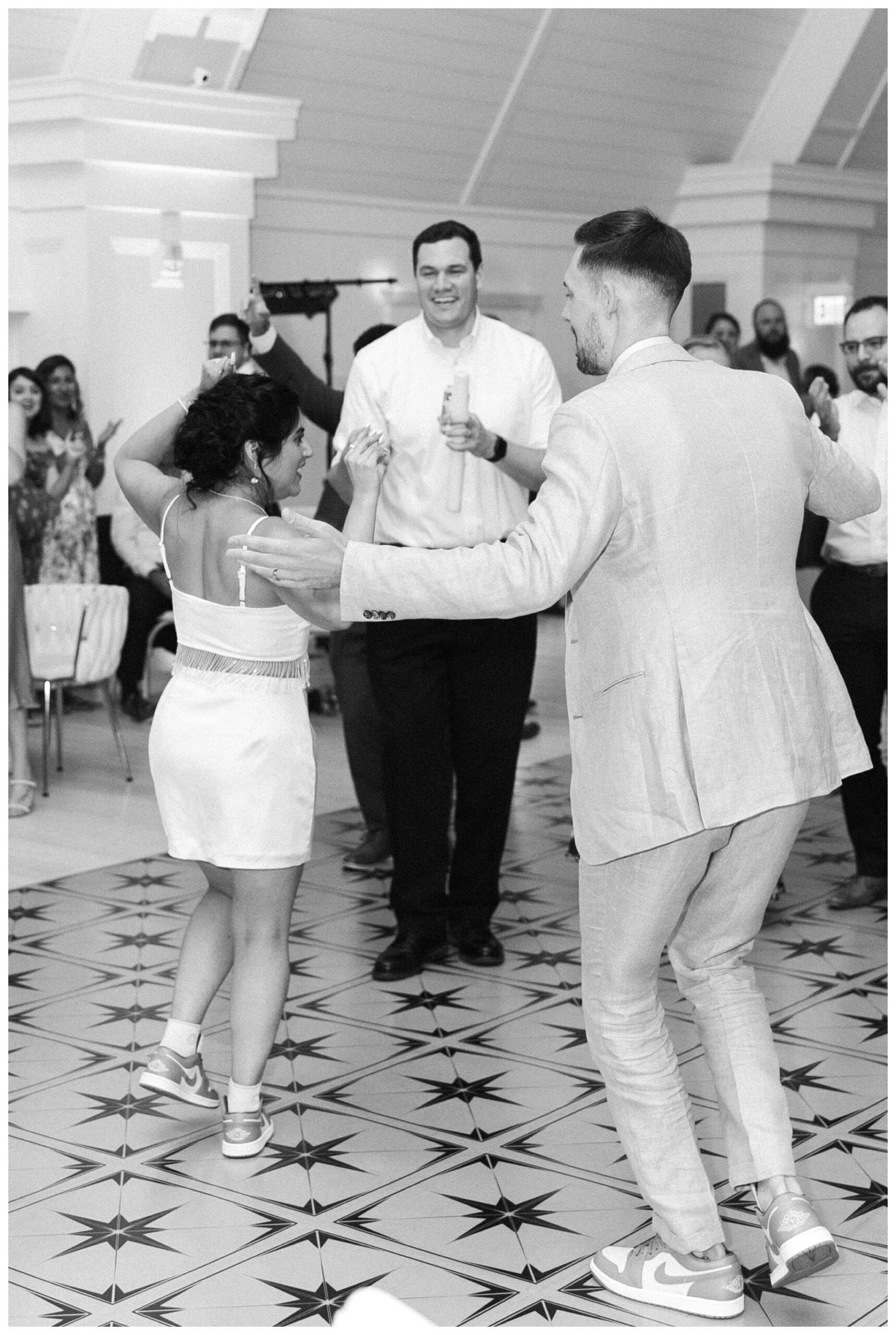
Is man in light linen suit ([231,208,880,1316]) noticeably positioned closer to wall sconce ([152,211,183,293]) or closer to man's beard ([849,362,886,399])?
man's beard ([849,362,886,399])

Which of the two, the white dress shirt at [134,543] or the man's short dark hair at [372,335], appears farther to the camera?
the white dress shirt at [134,543]

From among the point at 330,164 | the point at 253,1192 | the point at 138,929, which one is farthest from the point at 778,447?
the point at 330,164

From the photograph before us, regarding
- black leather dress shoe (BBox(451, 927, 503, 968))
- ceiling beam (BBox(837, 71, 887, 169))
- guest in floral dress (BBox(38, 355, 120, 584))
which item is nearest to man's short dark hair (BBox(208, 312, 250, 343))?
guest in floral dress (BBox(38, 355, 120, 584))

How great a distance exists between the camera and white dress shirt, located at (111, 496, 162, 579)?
28.2 feet

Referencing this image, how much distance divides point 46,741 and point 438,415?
3.18m

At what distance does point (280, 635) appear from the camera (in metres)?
3.35

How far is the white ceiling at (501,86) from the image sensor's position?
860 cm

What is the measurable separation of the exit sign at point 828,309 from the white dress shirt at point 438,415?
8.28m

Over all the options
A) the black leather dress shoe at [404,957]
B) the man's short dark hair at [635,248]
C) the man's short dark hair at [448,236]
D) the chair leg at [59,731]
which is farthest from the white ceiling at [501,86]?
the man's short dark hair at [635,248]

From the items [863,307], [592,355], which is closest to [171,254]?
[863,307]

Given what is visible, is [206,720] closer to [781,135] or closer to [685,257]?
[685,257]

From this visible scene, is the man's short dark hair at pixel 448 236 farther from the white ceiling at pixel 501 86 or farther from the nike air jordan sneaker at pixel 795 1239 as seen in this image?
the white ceiling at pixel 501 86

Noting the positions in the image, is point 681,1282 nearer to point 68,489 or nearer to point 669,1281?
point 669,1281

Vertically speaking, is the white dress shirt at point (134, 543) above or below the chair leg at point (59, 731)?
above
